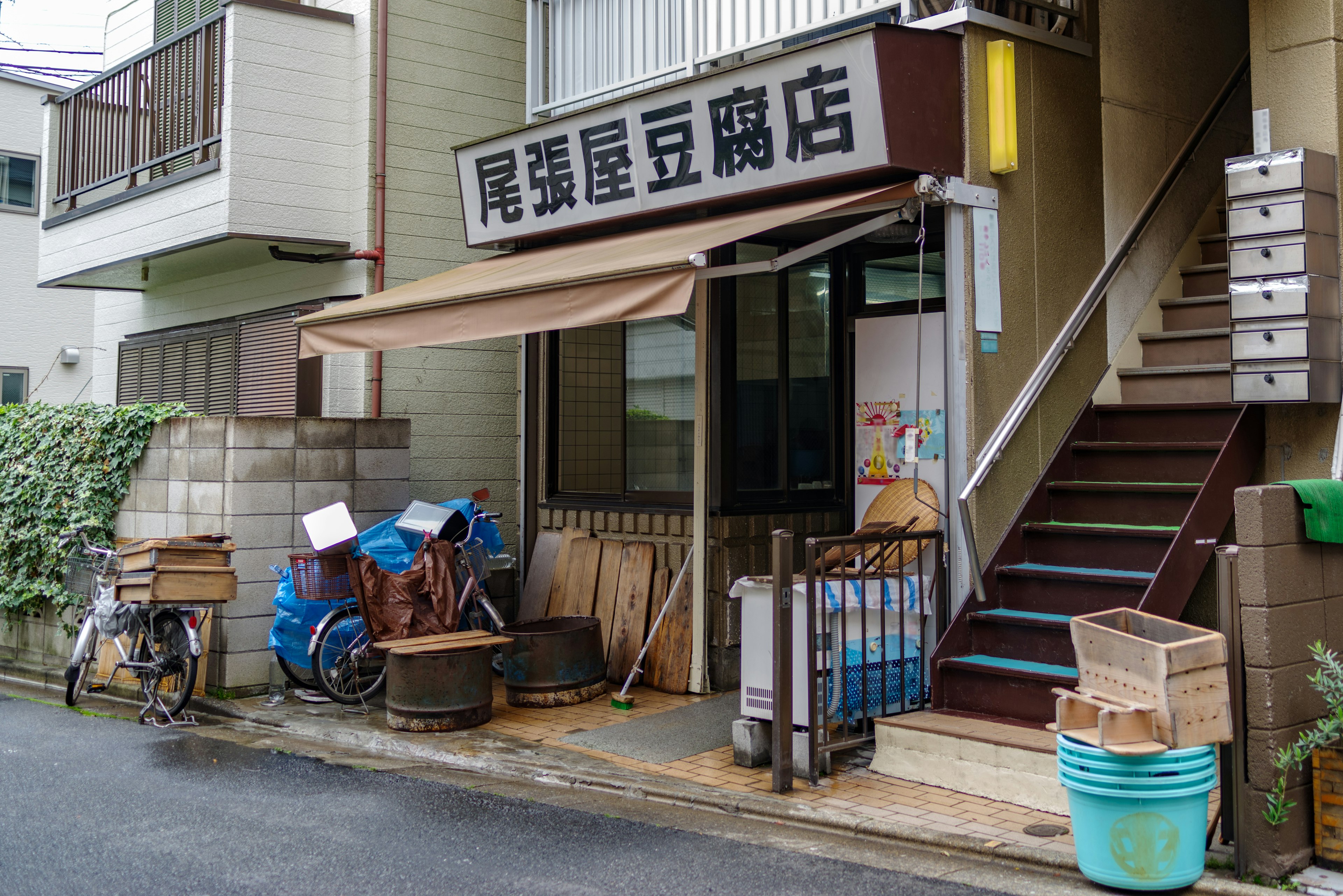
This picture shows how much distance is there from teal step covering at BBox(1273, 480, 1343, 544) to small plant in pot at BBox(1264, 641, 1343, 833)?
486 millimetres

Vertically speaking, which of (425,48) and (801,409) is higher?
(425,48)

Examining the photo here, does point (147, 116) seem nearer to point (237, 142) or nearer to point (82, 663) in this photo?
point (237, 142)

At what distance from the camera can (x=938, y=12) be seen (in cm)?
744

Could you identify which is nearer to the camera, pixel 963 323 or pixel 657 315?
pixel 657 315

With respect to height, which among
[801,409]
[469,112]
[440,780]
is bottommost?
[440,780]

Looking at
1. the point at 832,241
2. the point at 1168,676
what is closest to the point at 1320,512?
the point at 1168,676

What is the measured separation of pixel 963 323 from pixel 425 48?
21.7ft

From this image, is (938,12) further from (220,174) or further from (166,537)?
(166,537)

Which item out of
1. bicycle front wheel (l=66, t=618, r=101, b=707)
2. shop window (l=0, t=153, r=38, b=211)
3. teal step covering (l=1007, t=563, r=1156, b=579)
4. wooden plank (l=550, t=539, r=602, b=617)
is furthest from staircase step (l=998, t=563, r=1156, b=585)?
shop window (l=0, t=153, r=38, b=211)

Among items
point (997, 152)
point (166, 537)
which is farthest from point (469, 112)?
point (997, 152)

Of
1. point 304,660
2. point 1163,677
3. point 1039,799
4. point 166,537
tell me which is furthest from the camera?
point 166,537

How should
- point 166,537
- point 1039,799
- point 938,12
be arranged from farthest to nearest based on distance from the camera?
point 166,537, point 938,12, point 1039,799

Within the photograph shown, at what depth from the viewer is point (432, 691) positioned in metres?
7.86

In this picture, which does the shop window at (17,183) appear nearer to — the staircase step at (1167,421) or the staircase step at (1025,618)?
the staircase step at (1167,421)
